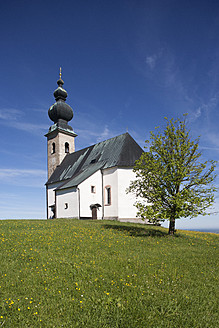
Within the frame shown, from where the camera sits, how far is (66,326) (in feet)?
14.5

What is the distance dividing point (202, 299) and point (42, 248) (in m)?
6.31

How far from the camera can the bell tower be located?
1471 inches

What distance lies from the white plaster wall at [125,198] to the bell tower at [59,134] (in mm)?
15919

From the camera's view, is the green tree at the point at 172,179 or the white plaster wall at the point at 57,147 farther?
the white plaster wall at the point at 57,147

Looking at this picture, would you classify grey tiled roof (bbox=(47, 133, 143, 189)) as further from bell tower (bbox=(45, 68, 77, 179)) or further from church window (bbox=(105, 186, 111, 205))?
church window (bbox=(105, 186, 111, 205))

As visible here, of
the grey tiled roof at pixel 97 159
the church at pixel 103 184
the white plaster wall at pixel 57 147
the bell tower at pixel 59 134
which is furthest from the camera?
the bell tower at pixel 59 134

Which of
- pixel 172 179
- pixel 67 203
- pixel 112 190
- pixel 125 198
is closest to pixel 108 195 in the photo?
pixel 112 190

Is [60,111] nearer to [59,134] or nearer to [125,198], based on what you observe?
[59,134]

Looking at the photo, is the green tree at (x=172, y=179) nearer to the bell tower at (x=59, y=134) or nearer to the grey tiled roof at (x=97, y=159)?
the grey tiled roof at (x=97, y=159)

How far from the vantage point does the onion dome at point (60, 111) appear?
3806cm

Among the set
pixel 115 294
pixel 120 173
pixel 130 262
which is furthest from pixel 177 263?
pixel 120 173

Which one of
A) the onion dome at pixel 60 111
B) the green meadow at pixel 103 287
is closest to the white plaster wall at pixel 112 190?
the green meadow at pixel 103 287

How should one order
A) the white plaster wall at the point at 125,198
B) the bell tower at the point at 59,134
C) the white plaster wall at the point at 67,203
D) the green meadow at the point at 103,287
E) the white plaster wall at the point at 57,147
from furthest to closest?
the bell tower at the point at 59,134 → the white plaster wall at the point at 57,147 → the white plaster wall at the point at 67,203 → the white plaster wall at the point at 125,198 → the green meadow at the point at 103,287

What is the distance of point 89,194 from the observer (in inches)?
1005
